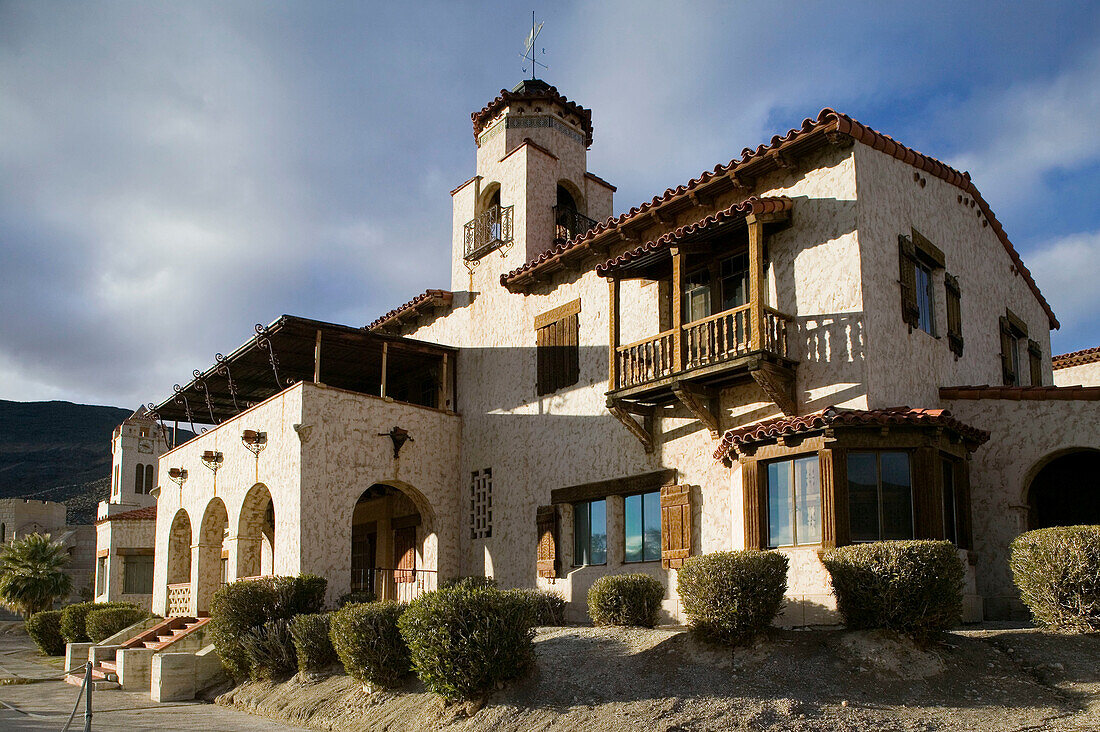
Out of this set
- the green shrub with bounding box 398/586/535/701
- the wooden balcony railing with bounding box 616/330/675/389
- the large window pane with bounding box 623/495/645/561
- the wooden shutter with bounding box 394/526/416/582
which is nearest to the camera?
the green shrub with bounding box 398/586/535/701

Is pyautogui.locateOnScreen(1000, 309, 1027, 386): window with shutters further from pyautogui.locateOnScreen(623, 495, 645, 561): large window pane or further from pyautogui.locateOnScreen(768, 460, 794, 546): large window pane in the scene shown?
pyautogui.locateOnScreen(623, 495, 645, 561): large window pane

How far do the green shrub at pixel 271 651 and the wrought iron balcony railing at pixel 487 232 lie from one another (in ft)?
33.3

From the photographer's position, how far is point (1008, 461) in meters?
16.3

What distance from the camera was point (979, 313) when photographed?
19578 millimetres

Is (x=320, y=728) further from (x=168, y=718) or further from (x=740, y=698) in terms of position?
(x=740, y=698)

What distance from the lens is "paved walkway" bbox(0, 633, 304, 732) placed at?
14.4 meters

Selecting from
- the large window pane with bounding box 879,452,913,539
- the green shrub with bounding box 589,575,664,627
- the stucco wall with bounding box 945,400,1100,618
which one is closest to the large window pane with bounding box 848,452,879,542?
the large window pane with bounding box 879,452,913,539

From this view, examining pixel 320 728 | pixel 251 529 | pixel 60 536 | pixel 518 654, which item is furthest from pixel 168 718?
pixel 60 536

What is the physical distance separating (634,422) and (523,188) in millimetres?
7813

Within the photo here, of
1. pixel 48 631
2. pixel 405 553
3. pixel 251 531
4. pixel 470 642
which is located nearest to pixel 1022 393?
pixel 470 642

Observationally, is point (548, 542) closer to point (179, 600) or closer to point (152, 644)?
point (152, 644)

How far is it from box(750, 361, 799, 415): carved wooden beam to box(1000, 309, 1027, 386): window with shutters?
674 centimetres

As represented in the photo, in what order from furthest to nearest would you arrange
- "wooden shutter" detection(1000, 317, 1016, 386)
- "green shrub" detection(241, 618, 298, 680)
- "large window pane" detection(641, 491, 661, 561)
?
"wooden shutter" detection(1000, 317, 1016, 386) < "large window pane" detection(641, 491, 661, 561) < "green shrub" detection(241, 618, 298, 680)

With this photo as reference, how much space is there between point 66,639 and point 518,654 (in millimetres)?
20101
